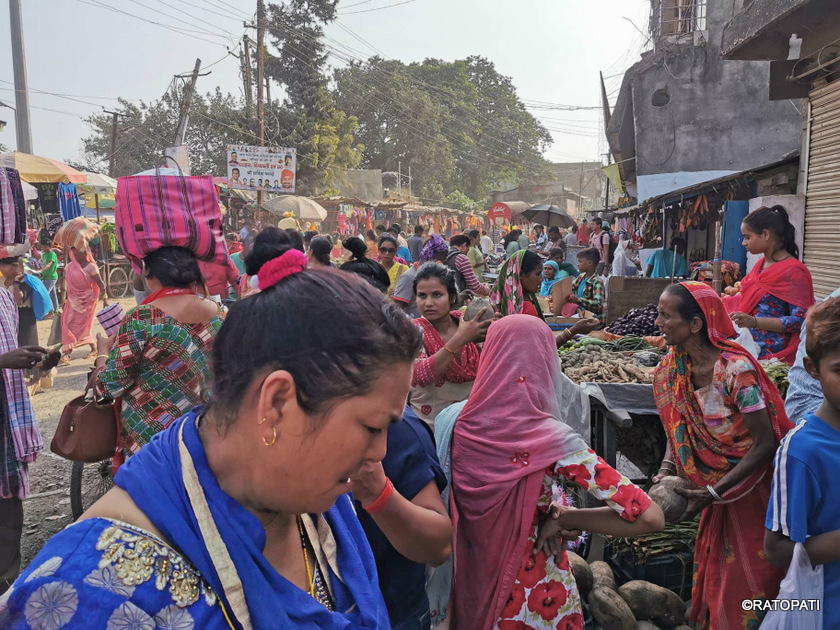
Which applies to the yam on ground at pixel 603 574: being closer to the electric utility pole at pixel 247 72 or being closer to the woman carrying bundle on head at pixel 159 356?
the woman carrying bundle on head at pixel 159 356

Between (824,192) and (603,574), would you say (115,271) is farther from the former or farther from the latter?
(603,574)

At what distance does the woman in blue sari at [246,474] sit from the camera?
814 millimetres

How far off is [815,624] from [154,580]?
2.07 meters

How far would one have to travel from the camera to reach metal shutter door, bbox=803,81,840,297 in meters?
6.45

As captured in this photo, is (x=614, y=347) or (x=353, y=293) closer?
(x=353, y=293)

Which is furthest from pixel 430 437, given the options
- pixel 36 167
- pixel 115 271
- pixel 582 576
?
pixel 115 271

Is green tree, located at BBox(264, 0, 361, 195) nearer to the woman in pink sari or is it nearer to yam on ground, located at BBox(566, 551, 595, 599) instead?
the woman in pink sari

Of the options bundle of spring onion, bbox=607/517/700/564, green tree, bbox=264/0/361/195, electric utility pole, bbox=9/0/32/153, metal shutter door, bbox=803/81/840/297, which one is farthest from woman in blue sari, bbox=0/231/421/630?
green tree, bbox=264/0/361/195

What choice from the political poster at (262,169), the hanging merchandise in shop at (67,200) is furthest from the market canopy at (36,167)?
the political poster at (262,169)

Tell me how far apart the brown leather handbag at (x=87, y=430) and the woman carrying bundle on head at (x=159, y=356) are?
0.05m

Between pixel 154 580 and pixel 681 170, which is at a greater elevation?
pixel 681 170

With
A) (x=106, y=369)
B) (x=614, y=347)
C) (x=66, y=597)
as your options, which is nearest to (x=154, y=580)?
(x=66, y=597)

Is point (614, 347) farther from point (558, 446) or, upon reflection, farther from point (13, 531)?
point (13, 531)

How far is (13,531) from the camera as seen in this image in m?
3.37
